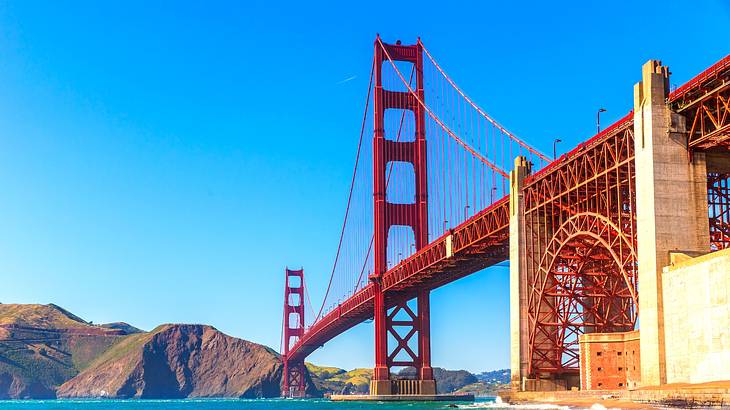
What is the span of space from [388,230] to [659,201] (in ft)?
178

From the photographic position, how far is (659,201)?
43.2 meters

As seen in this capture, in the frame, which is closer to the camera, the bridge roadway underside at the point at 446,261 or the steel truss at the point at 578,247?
the steel truss at the point at 578,247

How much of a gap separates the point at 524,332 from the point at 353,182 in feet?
209

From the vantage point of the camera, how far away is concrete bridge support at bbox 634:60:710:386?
140 ft

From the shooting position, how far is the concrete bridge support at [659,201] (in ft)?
140

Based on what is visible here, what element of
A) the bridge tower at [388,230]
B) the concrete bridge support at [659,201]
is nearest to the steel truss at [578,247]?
the concrete bridge support at [659,201]

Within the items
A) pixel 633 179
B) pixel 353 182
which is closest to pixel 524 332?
pixel 633 179

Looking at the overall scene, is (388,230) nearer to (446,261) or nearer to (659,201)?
(446,261)

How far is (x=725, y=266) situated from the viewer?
3681 cm

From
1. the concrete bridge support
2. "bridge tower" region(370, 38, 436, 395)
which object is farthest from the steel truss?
"bridge tower" region(370, 38, 436, 395)

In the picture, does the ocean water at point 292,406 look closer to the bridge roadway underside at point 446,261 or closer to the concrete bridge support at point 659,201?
the concrete bridge support at point 659,201

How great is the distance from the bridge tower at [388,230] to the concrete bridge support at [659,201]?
167 ft

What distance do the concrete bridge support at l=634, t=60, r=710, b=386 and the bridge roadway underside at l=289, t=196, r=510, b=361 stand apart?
70.2 ft

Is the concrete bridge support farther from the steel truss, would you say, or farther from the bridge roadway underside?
the bridge roadway underside
